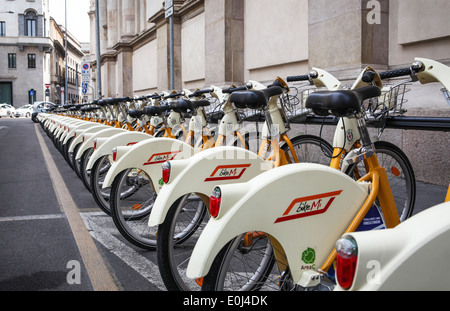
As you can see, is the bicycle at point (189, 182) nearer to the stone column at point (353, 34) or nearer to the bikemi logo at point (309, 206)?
the bikemi logo at point (309, 206)

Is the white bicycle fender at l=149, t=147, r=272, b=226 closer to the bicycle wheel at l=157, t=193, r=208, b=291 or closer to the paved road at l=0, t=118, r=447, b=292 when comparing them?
the bicycle wheel at l=157, t=193, r=208, b=291

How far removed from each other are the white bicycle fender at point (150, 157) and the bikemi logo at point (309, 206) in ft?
6.36

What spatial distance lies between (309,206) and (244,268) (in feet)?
2.12

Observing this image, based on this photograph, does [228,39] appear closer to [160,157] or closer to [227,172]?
[160,157]

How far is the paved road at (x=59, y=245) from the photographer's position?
3.04 meters

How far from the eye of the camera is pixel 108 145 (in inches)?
182

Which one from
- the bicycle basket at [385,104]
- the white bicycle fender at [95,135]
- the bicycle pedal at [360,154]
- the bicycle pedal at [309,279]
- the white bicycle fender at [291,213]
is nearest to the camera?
the white bicycle fender at [291,213]

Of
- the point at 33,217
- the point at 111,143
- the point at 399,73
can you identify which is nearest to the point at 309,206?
the point at 399,73

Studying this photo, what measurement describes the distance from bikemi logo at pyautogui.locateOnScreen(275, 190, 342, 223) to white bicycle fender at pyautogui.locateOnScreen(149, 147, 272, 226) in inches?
34.8

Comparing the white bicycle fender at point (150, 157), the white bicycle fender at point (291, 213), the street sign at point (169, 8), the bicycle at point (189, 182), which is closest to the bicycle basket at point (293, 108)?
the bicycle at point (189, 182)
